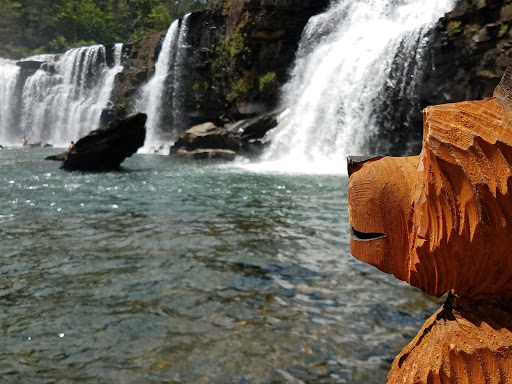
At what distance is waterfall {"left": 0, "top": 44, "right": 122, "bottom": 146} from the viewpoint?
33.3m

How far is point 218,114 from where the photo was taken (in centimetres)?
2588

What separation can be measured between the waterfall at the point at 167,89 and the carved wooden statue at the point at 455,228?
27443mm

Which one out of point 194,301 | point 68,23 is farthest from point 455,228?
point 68,23

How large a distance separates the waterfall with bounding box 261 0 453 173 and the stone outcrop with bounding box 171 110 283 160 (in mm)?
785

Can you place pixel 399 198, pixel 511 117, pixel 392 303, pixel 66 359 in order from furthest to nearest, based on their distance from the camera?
pixel 392 303, pixel 66 359, pixel 399 198, pixel 511 117

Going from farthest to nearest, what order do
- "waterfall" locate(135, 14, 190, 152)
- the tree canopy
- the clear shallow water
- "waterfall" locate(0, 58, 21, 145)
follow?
the tree canopy → "waterfall" locate(0, 58, 21, 145) → "waterfall" locate(135, 14, 190, 152) → the clear shallow water

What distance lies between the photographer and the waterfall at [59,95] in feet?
109

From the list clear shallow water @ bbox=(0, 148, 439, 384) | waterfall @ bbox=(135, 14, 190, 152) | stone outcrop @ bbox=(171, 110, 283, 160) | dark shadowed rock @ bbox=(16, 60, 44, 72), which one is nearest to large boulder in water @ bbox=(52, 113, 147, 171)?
stone outcrop @ bbox=(171, 110, 283, 160)

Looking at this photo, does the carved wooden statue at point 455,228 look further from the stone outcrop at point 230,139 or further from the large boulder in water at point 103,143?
the stone outcrop at point 230,139

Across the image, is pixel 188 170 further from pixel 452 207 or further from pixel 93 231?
pixel 452 207

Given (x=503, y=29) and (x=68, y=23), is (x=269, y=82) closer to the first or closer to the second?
(x=503, y=29)

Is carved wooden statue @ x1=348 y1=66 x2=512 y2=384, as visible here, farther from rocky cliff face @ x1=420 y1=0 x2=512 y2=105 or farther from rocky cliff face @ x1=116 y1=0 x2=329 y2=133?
rocky cliff face @ x1=116 y1=0 x2=329 y2=133

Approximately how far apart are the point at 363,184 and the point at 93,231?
5900mm

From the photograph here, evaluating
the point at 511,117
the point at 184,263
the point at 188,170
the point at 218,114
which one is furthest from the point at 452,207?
the point at 218,114
